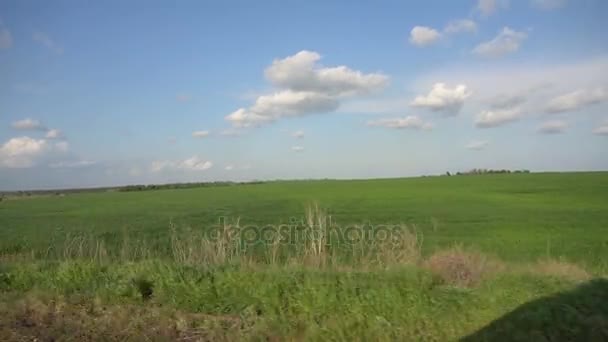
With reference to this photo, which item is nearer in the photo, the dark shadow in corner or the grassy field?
the dark shadow in corner

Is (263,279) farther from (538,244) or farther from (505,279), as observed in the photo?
(538,244)

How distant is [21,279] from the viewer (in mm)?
10789

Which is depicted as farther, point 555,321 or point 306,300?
point 306,300

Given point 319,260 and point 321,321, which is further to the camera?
point 319,260

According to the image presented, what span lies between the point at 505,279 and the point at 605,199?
3631cm

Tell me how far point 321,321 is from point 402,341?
1.50 metres

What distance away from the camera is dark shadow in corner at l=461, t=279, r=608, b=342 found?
6.16m

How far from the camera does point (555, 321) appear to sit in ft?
21.4

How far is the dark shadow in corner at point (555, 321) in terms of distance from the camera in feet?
20.2

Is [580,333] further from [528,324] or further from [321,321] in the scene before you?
[321,321]

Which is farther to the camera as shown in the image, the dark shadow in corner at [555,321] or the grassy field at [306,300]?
the grassy field at [306,300]

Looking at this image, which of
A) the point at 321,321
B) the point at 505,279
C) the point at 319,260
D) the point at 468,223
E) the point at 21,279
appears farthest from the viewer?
the point at 468,223

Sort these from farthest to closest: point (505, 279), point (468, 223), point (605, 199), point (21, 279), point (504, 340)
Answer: point (605, 199)
point (468, 223)
point (21, 279)
point (505, 279)
point (504, 340)

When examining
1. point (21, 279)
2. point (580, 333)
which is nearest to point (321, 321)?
point (580, 333)
